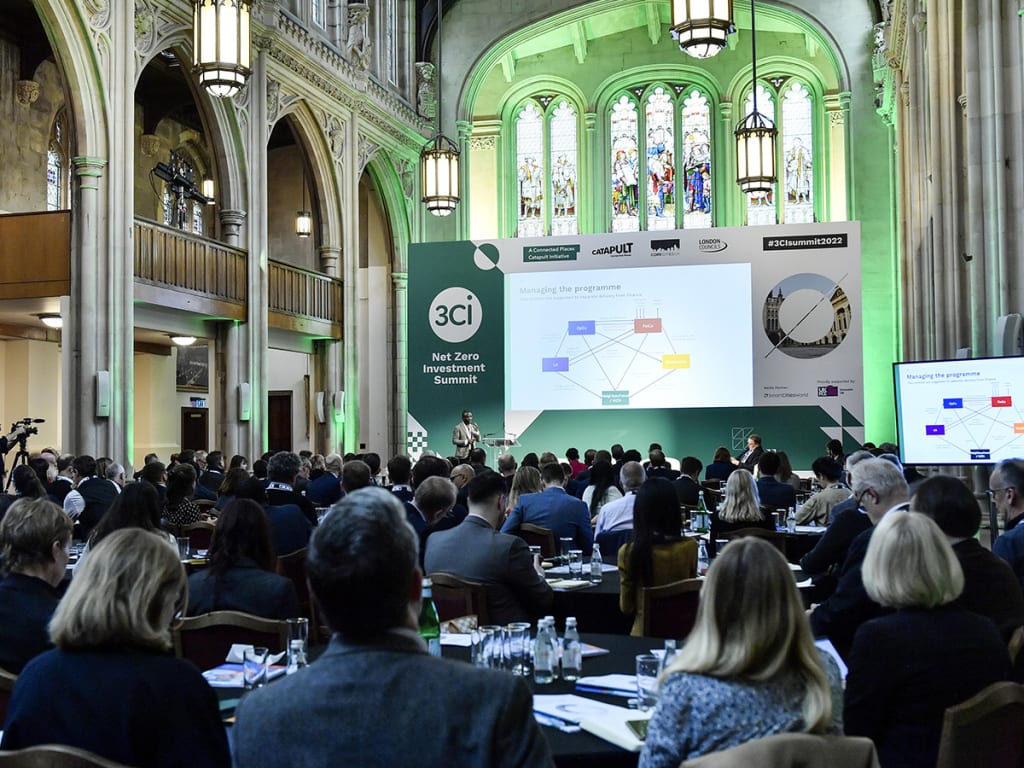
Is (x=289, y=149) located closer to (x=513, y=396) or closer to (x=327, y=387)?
(x=327, y=387)

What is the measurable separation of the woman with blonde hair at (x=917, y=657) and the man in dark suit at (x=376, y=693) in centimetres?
143

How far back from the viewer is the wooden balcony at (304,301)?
18.0 m

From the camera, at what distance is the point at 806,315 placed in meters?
17.0

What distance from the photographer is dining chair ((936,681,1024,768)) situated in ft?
8.34

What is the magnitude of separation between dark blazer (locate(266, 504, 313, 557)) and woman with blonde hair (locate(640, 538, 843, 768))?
4963 millimetres

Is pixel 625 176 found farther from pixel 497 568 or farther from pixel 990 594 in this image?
pixel 990 594

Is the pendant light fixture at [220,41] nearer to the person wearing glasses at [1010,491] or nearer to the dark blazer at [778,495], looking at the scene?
the dark blazer at [778,495]

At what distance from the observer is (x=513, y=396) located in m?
18.1

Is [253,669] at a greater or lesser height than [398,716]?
lesser

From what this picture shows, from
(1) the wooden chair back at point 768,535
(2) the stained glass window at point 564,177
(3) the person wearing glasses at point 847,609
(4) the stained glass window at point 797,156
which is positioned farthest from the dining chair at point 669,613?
(2) the stained glass window at point 564,177

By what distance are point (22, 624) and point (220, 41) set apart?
8.76m

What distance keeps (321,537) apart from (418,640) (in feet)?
0.75

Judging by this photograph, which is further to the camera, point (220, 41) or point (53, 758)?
point (220, 41)

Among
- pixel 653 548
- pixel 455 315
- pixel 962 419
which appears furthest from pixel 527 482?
pixel 455 315
